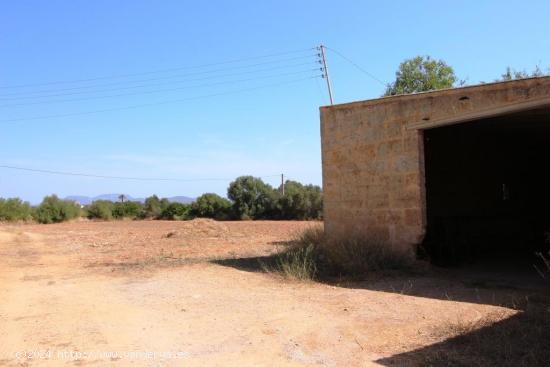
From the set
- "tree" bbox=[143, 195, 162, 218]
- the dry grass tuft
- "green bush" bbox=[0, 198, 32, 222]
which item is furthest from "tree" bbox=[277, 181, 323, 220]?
the dry grass tuft

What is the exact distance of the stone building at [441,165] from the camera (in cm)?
973

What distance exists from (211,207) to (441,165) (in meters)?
33.9

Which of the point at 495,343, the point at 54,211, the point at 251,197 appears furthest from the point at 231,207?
the point at 495,343

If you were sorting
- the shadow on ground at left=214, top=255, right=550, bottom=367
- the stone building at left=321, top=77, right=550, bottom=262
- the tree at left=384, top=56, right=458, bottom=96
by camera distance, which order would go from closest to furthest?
the shadow on ground at left=214, top=255, right=550, bottom=367, the stone building at left=321, top=77, right=550, bottom=262, the tree at left=384, top=56, right=458, bottom=96

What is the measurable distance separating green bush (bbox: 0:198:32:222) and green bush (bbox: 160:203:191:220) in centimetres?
1243

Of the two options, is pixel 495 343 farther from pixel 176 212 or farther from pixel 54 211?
pixel 176 212

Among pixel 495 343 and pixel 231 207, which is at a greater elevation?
pixel 231 207

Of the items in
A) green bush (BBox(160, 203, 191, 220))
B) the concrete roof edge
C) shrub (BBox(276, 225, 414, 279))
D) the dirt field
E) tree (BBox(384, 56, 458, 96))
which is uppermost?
tree (BBox(384, 56, 458, 96))

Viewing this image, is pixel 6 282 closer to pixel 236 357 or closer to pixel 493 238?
pixel 236 357

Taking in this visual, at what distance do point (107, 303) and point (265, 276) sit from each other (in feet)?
11.3

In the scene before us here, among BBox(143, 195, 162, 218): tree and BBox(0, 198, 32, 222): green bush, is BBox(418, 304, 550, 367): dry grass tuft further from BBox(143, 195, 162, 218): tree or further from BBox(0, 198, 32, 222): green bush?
BBox(143, 195, 162, 218): tree

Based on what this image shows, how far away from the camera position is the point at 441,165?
44.9 feet

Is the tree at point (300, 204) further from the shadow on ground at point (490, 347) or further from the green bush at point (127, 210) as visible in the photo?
the shadow on ground at point (490, 347)

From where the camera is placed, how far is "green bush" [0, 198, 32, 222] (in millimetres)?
41125
